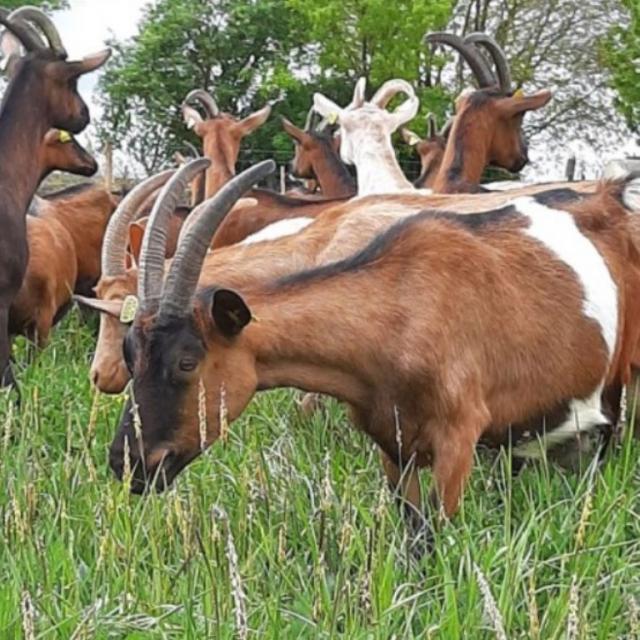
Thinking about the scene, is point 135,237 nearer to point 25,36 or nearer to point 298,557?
point 25,36

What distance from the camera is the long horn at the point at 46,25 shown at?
7.18 m

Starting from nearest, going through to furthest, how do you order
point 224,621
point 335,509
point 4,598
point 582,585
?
point 224,621, point 4,598, point 582,585, point 335,509

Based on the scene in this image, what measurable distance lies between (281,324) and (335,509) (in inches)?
22.6

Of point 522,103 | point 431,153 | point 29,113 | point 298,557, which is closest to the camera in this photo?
point 298,557

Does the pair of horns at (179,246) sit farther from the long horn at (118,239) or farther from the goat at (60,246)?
the goat at (60,246)

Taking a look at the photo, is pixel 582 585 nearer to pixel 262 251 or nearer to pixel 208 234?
pixel 208 234

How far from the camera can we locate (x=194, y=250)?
3789 millimetres

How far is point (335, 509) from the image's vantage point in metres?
3.74

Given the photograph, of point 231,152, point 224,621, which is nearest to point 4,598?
point 224,621

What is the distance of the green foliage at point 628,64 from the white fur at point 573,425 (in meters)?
18.6

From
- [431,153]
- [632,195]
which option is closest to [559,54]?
[431,153]

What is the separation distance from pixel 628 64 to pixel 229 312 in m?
19.8

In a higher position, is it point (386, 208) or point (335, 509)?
point (386, 208)

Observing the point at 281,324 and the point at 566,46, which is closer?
the point at 281,324
